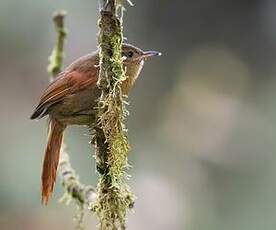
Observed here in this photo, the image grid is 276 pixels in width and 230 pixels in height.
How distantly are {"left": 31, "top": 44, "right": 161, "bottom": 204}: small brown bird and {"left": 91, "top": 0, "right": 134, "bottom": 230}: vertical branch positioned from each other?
0.31 m

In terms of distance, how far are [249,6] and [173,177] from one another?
2.42 m

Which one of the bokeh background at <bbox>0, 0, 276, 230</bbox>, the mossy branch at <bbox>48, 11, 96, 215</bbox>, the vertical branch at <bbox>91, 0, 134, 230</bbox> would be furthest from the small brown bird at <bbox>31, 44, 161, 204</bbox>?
the bokeh background at <bbox>0, 0, 276, 230</bbox>

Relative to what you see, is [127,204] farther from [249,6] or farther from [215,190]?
[249,6]

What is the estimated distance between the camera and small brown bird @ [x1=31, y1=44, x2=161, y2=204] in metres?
3.17

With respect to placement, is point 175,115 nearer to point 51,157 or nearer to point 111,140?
point 51,157

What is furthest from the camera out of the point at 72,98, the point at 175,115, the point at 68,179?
the point at 175,115


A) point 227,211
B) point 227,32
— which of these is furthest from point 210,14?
point 227,211

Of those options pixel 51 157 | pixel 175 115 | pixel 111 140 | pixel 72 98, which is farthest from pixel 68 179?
Result: pixel 175 115

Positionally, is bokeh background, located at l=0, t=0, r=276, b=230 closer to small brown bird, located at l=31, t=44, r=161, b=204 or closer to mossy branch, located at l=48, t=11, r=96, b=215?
mossy branch, located at l=48, t=11, r=96, b=215

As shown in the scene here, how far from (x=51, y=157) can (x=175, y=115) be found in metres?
4.11

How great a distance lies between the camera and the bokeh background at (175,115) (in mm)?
5945

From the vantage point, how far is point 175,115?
747 centimetres

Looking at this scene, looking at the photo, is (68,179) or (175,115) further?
(175,115)

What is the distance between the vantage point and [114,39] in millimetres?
2527
